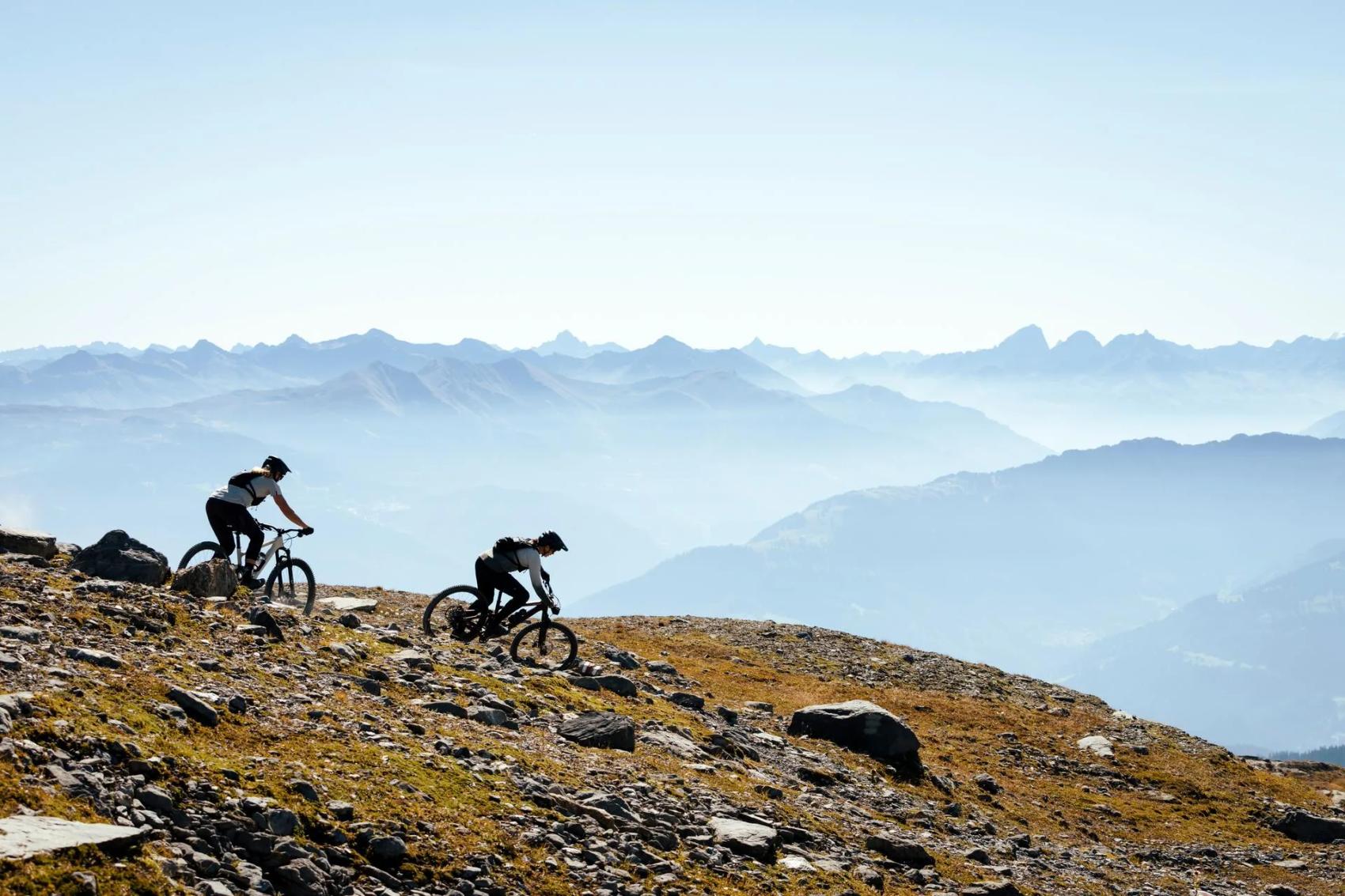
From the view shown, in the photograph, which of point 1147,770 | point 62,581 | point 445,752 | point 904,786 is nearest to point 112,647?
point 62,581

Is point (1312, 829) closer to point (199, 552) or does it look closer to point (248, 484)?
point (248, 484)

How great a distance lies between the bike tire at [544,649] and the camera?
26938mm

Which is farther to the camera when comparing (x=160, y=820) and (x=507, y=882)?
(x=507, y=882)

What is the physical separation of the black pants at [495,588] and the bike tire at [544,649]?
779 mm

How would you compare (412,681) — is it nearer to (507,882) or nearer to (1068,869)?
(507,882)

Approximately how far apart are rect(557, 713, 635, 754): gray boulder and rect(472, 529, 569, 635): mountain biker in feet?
19.6

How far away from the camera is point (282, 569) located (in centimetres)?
2850

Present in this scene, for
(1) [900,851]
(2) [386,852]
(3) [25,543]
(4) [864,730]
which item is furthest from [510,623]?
(2) [386,852]

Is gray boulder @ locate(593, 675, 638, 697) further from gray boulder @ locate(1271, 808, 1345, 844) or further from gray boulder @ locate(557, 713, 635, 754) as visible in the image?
gray boulder @ locate(1271, 808, 1345, 844)

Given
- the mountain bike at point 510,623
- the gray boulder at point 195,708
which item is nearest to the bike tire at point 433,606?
the mountain bike at point 510,623

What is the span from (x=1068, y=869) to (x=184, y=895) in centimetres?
1918

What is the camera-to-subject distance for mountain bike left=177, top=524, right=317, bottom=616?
89.7 ft

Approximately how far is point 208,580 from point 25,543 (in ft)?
14.1

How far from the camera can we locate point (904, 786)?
26.0m
